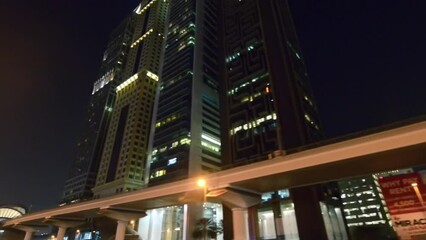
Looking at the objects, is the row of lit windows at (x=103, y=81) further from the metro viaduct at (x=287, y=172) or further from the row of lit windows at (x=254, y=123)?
the metro viaduct at (x=287, y=172)

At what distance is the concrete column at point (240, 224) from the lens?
22.5 metres

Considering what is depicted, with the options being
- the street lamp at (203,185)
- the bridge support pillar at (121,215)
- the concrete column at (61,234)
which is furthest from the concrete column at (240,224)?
the concrete column at (61,234)

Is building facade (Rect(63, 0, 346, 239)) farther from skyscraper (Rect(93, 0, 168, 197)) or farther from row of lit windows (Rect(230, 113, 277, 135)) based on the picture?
skyscraper (Rect(93, 0, 168, 197))

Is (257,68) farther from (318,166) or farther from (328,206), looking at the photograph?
(318,166)

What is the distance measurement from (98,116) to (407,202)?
158068mm

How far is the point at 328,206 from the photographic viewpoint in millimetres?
58844

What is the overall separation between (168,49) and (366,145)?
105m

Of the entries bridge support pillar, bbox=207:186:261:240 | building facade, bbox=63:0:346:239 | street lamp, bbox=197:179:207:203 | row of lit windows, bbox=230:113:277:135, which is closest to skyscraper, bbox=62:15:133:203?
building facade, bbox=63:0:346:239

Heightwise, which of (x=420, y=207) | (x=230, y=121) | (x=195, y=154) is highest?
(x=230, y=121)

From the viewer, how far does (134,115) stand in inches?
4412

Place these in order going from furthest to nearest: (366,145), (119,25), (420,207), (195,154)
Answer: (119,25)
(195,154)
(366,145)
(420,207)

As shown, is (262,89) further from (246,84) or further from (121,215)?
(121,215)

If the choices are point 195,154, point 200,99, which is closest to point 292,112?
point 195,154

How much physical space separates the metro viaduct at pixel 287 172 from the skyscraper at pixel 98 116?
108025 millimetres
